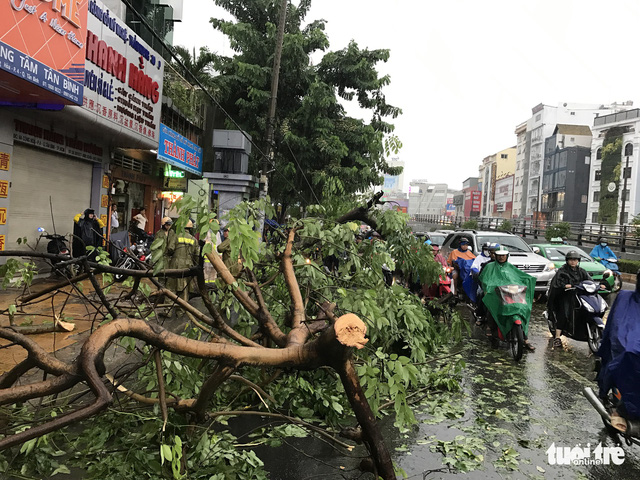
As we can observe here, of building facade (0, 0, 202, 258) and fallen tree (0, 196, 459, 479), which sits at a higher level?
building facade (0, 0, 202, 258)

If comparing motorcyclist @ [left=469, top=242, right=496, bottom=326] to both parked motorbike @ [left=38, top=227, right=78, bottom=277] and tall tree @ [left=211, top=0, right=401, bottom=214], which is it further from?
tall tree @ [left=211, top=0, right=401, bottom=214]

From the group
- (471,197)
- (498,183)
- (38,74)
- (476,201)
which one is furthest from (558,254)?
(471,197)

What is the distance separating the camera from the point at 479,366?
23.4 ft

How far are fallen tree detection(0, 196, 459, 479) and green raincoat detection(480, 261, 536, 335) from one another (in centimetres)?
164

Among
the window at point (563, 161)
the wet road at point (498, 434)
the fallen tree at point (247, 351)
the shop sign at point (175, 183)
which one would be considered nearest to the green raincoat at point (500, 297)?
the wet road at point (498, 434)

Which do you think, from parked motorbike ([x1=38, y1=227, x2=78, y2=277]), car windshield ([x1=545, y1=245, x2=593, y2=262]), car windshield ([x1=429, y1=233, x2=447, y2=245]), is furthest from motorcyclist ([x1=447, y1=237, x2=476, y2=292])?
parked motorbike ([x1=38, y1=227, x2=78, y2=277])

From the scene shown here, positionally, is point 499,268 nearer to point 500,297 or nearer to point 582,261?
point 500,297

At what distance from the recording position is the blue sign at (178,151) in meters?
17.5

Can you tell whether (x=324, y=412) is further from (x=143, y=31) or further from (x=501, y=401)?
(x=143, y=31)

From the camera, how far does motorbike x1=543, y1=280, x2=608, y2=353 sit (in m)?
7.49

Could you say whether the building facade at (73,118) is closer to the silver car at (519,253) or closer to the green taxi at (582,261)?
the silver car at (519,253)

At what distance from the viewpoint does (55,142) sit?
13445 mm

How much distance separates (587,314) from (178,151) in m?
15.6

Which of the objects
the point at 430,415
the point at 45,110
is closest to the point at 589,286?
the point at 430,415
